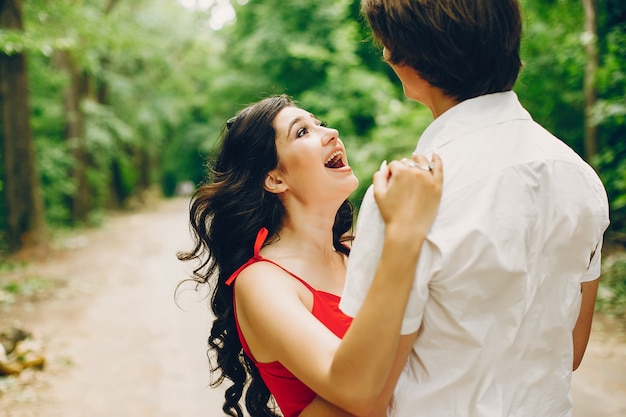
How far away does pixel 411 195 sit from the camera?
1271 mm

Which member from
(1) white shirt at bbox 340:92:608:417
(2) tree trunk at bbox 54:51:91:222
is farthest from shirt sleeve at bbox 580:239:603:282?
(2) tree trunk at bbox 54:51:91:222

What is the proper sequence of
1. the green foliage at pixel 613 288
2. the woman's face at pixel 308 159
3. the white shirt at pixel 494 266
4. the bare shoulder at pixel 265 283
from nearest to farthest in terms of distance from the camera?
the white shirt at pixel 494 266 → the bare shoulder at pixel 265 283 → the woman's face at pixel 308 159 → the green foliage at pixel 613 288

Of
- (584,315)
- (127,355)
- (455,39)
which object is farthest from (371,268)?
(127,355)

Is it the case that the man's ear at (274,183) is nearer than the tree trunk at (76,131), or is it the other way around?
the man's ear at (274,183)

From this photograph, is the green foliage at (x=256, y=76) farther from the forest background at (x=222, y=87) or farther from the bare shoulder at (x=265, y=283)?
the bare shoulder at (x=265, y=283)

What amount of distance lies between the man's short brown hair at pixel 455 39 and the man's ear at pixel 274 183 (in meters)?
0.99

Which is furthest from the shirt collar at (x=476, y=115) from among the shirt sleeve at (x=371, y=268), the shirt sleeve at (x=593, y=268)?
the shirt sleeve at (x=593, y=268)

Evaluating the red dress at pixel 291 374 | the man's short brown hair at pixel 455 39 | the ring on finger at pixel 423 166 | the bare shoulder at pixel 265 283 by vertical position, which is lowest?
the red dress at pixel 291 374

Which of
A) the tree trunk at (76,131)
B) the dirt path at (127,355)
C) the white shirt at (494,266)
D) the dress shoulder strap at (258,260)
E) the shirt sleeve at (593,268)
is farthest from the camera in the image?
the tree trunk at (76,131)

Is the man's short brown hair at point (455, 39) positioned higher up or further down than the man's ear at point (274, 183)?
higher up

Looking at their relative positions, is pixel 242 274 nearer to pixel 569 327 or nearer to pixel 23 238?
pixel 569 327

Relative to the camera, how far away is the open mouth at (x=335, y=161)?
2.30 metres

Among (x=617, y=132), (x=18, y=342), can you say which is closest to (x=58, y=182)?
(x=18, y=342)

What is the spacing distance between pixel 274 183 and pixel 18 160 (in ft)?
36.1
